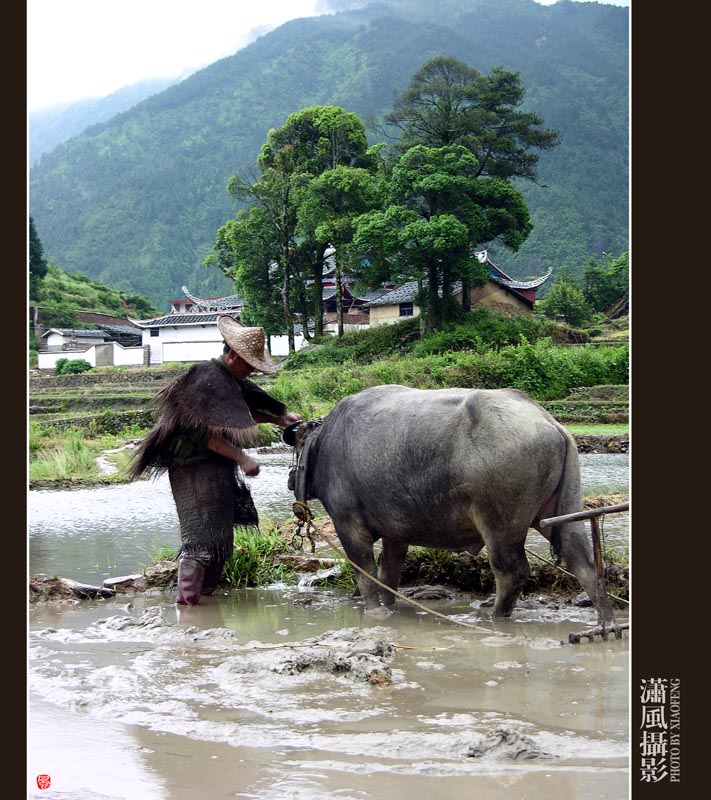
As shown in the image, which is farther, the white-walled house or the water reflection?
the white-walled house

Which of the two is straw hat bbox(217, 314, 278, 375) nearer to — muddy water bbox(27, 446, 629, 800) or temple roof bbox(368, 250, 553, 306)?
muddy water bbox(27, 446, 629, 800)

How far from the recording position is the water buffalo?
5547 millimetres

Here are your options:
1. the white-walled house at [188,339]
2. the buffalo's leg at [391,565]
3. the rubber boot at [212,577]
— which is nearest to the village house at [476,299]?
the white-walled house at [188,339]

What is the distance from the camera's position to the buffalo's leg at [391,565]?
21.5 ft

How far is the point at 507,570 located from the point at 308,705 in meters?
1.81

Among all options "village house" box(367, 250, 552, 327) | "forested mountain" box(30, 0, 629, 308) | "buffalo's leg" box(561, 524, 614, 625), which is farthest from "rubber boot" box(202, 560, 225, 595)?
"forested mountain" box(30, 0, 629, 308)

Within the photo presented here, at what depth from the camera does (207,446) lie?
6.56 metres

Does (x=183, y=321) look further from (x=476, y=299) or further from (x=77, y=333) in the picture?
(x=476, y=299)

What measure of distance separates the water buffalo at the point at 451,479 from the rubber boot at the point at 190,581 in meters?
0.91

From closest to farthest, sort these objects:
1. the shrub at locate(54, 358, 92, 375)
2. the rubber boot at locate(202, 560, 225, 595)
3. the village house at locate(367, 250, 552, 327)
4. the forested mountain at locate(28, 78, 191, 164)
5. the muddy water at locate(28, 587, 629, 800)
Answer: the muddy water at locate(28, 587, 629, 800) → the rubber boot at locate(202, 560, 225, 595) → the shrub at locate(54, 358, 92, 375) → the village house at locate(367, 250, 552, 327) → the forested mountain at locate(28, 78, 191, 164)

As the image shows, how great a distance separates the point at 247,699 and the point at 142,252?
94.1 metres

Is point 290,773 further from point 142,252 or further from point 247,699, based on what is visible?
point 142,252

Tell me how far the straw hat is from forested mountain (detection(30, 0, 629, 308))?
63325 millimetres

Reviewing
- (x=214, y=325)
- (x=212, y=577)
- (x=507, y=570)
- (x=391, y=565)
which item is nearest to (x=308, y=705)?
(x=507, y=570)
